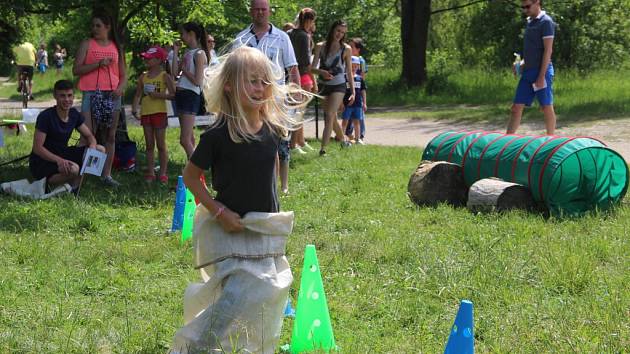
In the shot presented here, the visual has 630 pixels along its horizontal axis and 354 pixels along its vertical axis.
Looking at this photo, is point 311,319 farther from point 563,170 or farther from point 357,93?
point 357,93

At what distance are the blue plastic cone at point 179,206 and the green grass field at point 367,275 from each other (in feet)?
0.64

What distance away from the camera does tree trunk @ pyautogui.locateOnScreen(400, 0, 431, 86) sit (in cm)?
2381

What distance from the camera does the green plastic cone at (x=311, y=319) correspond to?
4.30 m

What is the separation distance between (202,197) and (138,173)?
6.76m

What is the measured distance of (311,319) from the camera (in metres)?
4.31

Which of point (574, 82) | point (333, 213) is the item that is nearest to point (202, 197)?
point (333, 213)

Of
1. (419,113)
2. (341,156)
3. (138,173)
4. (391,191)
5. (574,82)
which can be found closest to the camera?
(391,191)

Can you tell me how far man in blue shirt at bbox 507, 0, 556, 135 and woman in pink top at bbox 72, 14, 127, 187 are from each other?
4.44 metres

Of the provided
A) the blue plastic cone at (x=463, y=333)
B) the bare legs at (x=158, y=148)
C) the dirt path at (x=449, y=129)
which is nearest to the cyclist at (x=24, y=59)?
the dirt path at (x=449, y=129)

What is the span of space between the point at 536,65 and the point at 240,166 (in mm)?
6481

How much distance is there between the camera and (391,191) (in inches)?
368

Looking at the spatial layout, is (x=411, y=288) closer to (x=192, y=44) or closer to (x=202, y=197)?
(x=202, y=197)

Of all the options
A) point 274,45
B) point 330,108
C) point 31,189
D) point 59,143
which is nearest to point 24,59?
point 330,108

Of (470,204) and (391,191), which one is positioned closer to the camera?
(470,204)
